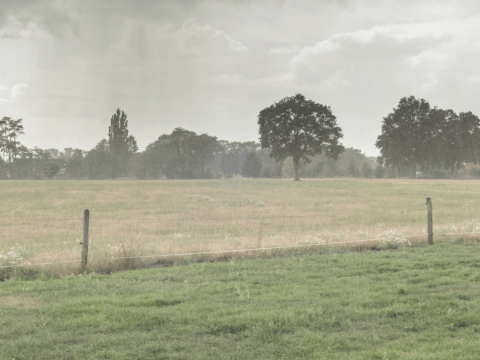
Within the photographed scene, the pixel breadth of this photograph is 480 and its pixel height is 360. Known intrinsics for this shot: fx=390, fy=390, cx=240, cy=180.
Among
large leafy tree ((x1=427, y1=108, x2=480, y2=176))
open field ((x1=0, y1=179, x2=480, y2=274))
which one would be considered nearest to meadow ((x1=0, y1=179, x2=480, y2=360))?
open field ((x1=0, y1=179, x2=480, y2=274))

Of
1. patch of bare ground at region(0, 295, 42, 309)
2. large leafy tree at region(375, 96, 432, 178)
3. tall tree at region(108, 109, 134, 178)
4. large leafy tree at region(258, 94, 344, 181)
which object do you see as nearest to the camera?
patch of bare ground at region(0, 295, 42, 309)

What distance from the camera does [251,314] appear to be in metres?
6.64

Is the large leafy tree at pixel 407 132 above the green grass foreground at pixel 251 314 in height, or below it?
above

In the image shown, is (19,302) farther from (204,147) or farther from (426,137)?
(204,147)

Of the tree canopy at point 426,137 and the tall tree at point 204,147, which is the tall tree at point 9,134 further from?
the tree canopy at point 426,137

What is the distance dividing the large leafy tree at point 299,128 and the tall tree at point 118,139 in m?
52.3

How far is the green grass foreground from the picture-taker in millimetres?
5441

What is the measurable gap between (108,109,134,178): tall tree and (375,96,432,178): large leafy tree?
71702 mm

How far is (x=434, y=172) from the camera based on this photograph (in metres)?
99.4

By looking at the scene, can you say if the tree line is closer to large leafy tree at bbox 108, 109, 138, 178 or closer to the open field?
large leafy tree at bbox 108, 109, 138, 178

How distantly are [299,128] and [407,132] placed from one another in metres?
30.4

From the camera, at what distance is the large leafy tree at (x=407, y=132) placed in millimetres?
91188

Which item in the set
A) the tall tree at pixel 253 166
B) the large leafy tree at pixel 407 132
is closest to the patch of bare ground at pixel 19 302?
the large leafy tree at pixel 407 132

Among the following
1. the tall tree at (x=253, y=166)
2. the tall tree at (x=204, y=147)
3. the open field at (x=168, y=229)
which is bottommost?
the open field at (x=168, y=229)
